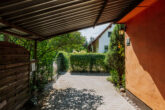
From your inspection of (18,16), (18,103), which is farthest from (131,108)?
(18,16)

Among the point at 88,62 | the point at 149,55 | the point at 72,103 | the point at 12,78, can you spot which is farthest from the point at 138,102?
the point at 88,62

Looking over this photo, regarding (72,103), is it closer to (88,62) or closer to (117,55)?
(117,55)

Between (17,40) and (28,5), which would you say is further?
(17,40)

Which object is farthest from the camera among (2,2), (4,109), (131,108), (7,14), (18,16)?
(131,108)

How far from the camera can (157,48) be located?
2867 millimetres

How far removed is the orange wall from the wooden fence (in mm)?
4036

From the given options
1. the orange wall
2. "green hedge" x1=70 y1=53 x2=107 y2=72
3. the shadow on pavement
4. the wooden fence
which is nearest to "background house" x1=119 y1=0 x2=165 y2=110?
the orange wall

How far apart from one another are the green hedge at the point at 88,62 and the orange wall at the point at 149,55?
23.0ft

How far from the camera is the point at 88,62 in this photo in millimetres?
11578

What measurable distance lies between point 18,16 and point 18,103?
2624mm

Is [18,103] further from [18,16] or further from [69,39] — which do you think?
[69,39]

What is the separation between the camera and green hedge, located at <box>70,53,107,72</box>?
11531mm

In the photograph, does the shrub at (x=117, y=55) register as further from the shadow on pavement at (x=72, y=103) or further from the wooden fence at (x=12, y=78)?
the wooden fence at (x=12, y=78)

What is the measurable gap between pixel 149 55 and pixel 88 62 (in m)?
8.52
